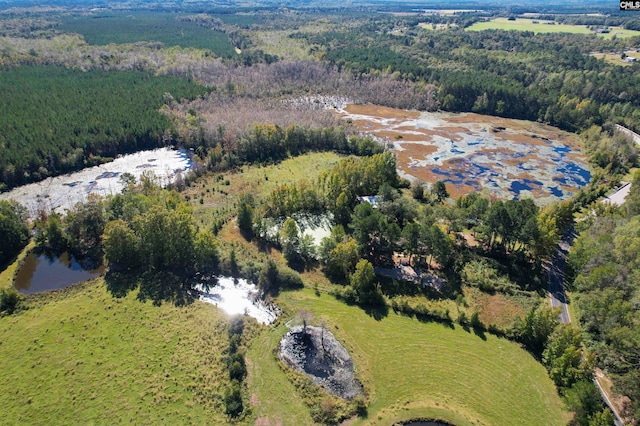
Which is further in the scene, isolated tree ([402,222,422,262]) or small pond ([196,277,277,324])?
isolated tree ([402,222,422,262])

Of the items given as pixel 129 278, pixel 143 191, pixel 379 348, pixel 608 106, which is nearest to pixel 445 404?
pixel 379 348

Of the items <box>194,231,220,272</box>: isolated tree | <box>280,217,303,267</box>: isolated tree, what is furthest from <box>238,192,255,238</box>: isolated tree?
<box>194,231,220,272</box>: isolated tree

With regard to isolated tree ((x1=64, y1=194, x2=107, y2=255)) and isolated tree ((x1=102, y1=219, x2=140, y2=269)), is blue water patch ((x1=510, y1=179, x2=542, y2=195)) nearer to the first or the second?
isolated tree ((x1=102, y1=219, x2=140, y2=269))

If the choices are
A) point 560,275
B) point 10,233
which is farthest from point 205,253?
point 560,275

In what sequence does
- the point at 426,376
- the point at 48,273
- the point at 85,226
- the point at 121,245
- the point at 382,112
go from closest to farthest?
the point at 426,376 → the point at 121,245 → the point at 48,273 → the point at 85,226 → the point at 382,112

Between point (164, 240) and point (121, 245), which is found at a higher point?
point (164, 240)

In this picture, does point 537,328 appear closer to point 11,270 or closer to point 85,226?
point 85,226
